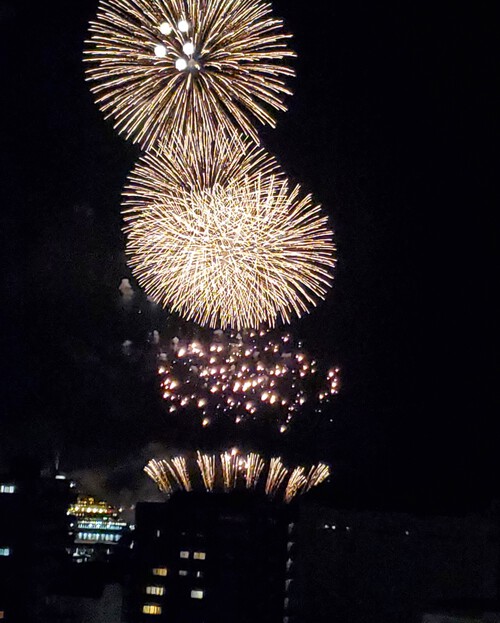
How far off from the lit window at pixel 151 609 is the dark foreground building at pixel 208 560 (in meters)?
0.07

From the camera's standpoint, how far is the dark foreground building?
6438 centimetres

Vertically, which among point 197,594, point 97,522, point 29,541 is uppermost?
point 97,522

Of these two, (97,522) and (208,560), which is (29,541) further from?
(97,522)

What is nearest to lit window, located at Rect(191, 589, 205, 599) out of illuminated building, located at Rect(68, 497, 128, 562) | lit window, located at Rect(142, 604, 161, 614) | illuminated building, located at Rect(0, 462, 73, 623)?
lit window, located at Rect(142, 604, 161, 614)

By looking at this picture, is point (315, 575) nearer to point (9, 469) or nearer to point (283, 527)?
point (283, 527)

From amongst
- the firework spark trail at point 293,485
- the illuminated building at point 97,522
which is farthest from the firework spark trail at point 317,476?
the illuminated building at point 97,522

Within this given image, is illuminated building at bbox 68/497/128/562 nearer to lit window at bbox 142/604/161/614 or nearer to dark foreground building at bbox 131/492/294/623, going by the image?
dark foreground building at bbox 131/492/294/623

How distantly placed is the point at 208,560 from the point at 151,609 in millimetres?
4875

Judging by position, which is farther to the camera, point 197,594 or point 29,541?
point 197,594

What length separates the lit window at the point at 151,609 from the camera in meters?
64.8

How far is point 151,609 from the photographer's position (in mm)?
65062

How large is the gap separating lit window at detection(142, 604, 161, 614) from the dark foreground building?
0.07m

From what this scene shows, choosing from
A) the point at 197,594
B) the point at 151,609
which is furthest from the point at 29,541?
the point at 197,594

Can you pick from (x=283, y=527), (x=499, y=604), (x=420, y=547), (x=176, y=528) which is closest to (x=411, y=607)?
(x=420, y=547)
